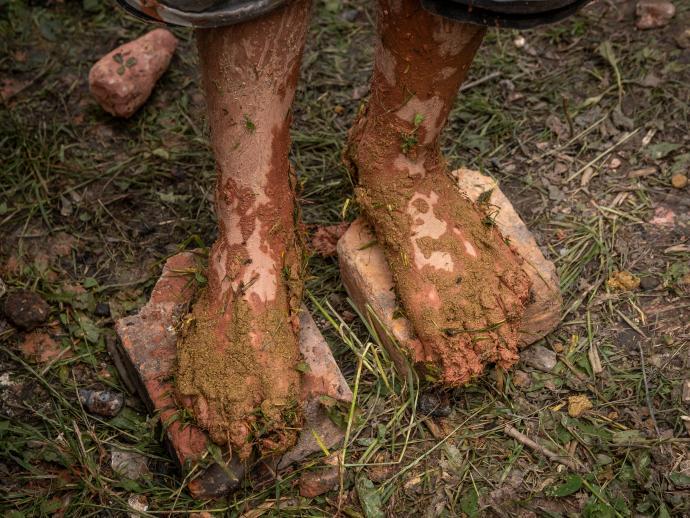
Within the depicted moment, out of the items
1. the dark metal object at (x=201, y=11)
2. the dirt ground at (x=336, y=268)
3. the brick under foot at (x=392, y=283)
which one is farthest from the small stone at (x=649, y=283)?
the dark metal object at (x=201, y=11)

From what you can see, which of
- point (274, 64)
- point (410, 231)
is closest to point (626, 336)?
point (410, 231)

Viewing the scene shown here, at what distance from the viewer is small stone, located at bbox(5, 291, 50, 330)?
6.03 feet

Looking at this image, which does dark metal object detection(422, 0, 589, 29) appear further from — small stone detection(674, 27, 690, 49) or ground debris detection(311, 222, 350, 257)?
small stone detection(674, 27, 690, 49)

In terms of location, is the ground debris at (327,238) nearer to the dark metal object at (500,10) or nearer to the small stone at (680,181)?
the dark metal object at (500,10)

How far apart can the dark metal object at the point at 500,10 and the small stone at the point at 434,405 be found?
2.64 feet

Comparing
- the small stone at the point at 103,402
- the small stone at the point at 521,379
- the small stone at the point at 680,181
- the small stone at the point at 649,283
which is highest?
the small stone at the point at 680,181

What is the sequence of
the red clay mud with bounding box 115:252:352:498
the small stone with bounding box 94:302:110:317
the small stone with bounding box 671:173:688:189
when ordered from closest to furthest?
the red clay mud with bounding box 115:252:352:498, the small stone with bounding box 94:302:110:317, the small stone with bounding box 671:173:688:189

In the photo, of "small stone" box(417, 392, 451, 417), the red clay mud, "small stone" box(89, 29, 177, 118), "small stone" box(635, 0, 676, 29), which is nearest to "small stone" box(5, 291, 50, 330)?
the red clay mud

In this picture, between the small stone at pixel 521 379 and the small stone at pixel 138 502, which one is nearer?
the small stone at pixel 138 502

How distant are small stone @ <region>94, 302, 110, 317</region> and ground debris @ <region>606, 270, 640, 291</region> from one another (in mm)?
1231

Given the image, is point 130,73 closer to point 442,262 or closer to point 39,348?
point 39,348

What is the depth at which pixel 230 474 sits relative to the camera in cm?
152

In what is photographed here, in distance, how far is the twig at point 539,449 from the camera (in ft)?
5.26

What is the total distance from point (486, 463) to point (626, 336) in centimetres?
46
